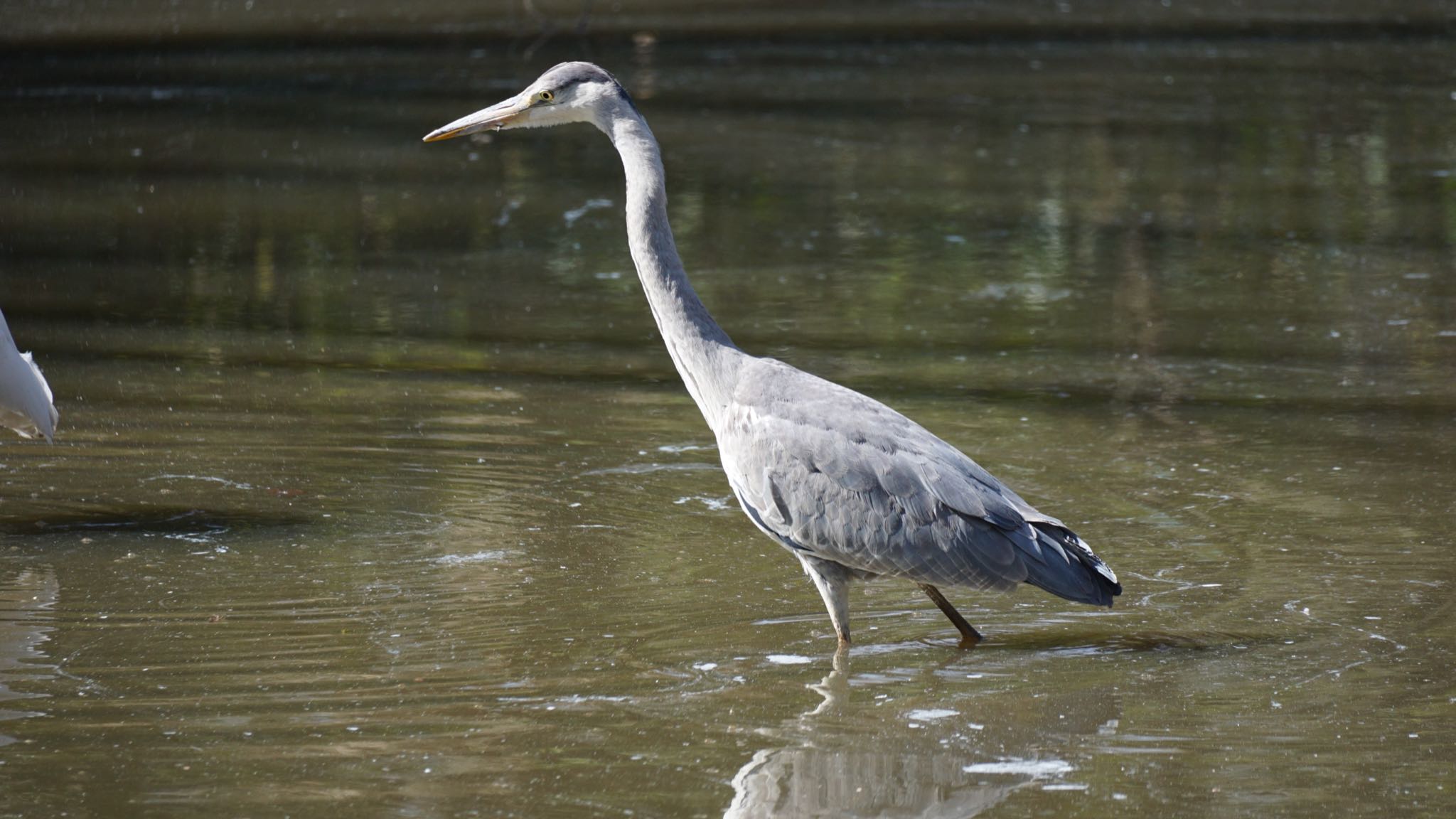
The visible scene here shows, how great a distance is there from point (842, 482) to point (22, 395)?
3336 millimetres

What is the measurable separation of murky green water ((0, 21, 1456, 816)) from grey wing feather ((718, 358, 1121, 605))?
305 mm

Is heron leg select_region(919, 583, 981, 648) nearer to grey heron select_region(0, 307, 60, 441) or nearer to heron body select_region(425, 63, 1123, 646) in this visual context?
heron body select_region(425, 63, 1123, 646)

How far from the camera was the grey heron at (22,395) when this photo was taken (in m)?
7.13

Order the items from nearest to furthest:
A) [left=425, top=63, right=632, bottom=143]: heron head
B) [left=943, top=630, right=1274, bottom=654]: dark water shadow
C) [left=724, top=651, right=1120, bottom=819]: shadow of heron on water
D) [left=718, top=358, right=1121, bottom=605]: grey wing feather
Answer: [left=724, top=651, right=1120, bottom=819]: shadow of heron on water → [left=718, top=358, right=1121, bottom=605]: grey wing feather → [left=943, top=630, right=1274, bottom=654]: dark water shadow → [left=425, top=63, right=632, bottom=143]: heron head

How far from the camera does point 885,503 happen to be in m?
5.84

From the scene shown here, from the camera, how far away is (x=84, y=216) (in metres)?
13.6

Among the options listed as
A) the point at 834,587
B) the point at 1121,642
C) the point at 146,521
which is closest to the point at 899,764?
the point at 834,587

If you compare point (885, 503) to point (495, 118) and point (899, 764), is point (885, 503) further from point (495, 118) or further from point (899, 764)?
point (495, 118)

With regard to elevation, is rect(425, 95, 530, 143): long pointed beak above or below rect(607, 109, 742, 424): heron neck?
above

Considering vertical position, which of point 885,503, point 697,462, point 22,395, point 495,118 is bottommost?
point 697,462

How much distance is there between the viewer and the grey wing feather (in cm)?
575

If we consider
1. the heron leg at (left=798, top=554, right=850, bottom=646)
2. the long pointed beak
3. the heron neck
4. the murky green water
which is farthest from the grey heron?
the heron leg at (left=798, top=554, right=850, bottom=646)

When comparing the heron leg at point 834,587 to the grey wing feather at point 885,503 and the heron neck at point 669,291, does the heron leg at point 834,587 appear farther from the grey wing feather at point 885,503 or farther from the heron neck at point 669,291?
the heron neck at point 669,291

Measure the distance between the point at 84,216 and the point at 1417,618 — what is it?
34.3ft
